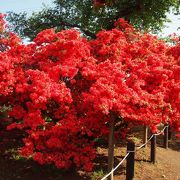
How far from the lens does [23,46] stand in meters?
12.4

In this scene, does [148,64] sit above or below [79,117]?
above

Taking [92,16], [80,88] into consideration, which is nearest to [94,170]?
[80,88]

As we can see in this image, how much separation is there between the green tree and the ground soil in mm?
9266

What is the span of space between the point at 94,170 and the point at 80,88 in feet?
9.89

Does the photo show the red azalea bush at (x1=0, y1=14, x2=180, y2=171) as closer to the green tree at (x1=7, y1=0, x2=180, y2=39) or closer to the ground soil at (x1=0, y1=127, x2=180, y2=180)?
the ground soil at (x1=0, y1=127, x2=180, y2=180)

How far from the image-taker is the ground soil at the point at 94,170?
11.8 meters

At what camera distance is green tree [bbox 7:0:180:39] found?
69.3ft

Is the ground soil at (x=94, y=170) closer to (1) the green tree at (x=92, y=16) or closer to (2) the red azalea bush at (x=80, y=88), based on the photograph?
(2) the red azalea bush at (x=80, y=88)

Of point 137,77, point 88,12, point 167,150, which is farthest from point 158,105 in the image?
point 88,12

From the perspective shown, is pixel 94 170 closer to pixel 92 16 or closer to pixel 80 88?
pixel 80 88

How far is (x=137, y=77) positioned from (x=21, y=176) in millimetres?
5026

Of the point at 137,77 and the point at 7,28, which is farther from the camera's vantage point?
the point at 7,28

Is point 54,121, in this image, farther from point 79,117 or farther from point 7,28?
point 7,28

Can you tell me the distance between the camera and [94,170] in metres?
12.3
